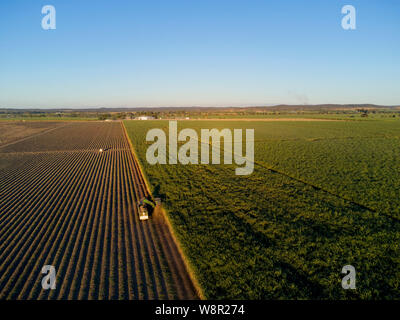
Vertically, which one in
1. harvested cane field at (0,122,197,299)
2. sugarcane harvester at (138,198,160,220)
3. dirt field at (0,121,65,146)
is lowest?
harvested cane field at (0,122,197,299)

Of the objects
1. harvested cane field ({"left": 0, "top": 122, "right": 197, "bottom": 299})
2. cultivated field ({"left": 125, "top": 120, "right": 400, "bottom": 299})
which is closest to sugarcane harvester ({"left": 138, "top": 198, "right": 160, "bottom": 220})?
harvested cane field ({"left": 0, "top": 122, "right": 197, "bottom": 299})

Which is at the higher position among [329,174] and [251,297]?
[329,174]

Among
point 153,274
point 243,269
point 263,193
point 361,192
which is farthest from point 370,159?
point 153,274

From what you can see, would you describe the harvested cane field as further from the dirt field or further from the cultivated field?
the dirt field

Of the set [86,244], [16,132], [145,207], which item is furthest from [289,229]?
[16,132]

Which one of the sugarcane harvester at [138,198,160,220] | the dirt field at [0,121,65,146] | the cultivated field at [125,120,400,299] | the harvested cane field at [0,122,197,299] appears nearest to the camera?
the cultivated field at [125,120,400,299]
